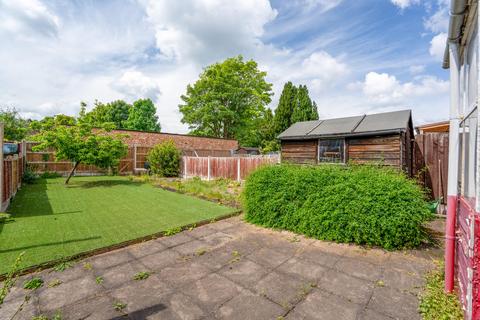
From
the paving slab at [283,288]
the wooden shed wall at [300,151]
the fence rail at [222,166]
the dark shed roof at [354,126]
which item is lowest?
the paving slab at [283,288]

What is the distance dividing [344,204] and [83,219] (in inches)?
231

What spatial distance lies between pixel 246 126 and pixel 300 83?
9.28 meters

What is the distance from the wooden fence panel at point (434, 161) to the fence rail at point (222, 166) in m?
5.83

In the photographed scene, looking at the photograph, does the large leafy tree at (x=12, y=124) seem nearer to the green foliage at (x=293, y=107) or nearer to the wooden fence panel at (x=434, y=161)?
the wooden fence panel at (x=434, y=161)

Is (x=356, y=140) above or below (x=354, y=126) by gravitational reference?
below

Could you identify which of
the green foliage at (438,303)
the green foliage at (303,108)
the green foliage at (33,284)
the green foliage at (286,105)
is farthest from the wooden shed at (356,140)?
the green foliage at (286,105)

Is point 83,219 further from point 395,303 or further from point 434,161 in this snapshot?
→ point 434,161

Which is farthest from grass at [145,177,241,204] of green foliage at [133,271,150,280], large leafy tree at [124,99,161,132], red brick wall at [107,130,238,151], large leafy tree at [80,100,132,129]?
large leafy tree at [80,100,132,129]

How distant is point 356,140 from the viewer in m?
8.94

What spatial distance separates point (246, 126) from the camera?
30.6 metres

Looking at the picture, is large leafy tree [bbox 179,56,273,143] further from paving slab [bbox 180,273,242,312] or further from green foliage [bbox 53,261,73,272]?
paving slab [bbox 180,273,242,312]

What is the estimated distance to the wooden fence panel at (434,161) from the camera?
668 cm

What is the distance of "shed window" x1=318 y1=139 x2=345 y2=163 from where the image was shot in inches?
368

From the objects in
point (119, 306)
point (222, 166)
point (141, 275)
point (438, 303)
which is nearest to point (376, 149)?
point (438, 303)
